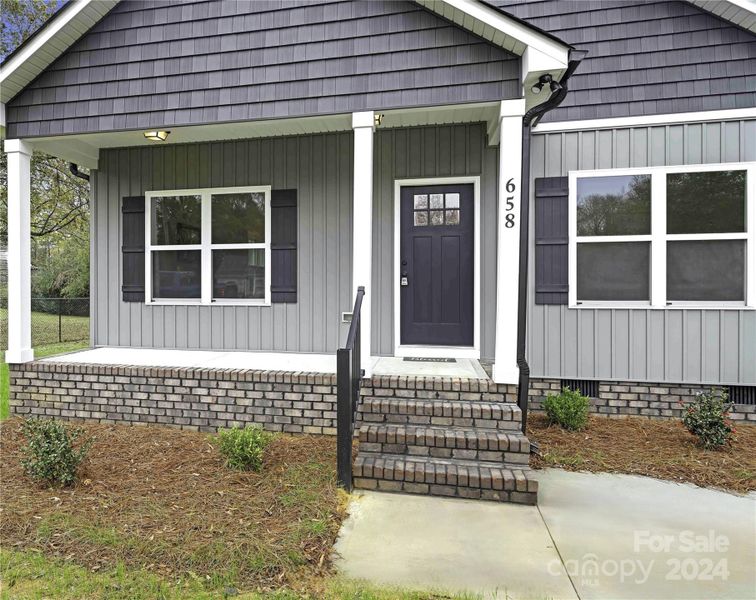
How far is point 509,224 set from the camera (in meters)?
3.46

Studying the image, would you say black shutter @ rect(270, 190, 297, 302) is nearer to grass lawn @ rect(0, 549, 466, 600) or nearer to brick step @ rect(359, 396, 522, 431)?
brick step @ rect(359, 396, 522, 431)

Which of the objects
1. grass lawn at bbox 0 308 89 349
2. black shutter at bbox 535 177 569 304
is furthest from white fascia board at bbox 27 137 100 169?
grass lawn at bbox 0 308 89 349

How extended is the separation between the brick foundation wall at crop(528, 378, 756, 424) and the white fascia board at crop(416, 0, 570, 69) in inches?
120

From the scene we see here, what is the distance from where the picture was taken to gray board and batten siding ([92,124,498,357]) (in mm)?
4586

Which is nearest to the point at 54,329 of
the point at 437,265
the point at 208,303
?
the point at 208,303

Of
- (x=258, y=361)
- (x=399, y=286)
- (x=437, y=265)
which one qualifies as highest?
(x=437, y=265)

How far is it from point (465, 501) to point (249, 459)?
156 cm

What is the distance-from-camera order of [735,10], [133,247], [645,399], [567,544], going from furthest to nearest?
1. [133,247]
2. [645,399]
3. [735,10]
4. [567,544]

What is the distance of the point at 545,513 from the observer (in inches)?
104

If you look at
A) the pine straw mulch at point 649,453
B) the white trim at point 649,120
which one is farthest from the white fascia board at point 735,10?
the pine straw mulch at point 649,453

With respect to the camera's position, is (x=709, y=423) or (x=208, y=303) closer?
(x=709, y=423)

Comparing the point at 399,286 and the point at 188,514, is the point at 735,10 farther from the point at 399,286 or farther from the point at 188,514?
the point at 188,514

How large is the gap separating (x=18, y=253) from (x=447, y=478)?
4.75 metres

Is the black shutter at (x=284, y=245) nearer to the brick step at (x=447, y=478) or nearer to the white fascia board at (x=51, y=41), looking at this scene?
the white fascia board at (x=51, y=41)
